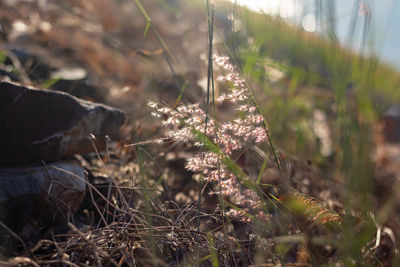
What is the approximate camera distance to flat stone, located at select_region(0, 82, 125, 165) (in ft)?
3.88

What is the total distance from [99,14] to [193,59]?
4.35 feet

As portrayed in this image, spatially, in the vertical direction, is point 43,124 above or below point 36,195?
above

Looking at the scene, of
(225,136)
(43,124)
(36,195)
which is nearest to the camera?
(225,136)

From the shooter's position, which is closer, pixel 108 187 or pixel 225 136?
pixel 225 136

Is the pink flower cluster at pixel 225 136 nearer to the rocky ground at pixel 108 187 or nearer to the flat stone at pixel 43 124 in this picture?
the rocky ground at pixel 108 187

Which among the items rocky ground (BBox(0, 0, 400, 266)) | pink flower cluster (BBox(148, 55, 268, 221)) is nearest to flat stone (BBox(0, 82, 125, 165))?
rocky ground (BBox(0, 0, 400, 266))

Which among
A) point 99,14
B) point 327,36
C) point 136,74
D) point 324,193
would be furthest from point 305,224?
point 99,14

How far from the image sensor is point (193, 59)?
10.3 ft

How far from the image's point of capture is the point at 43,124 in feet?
4.05

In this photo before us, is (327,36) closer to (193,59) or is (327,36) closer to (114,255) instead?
(114,255)

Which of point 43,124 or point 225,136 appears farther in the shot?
point 43,124

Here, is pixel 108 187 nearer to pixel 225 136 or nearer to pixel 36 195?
pixel 36 195

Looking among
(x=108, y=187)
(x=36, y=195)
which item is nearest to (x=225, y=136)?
(x=108, y=187)

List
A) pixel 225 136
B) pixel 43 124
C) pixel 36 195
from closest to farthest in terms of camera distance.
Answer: pixel 225 136
pixel 36 195
pixel 43 124
